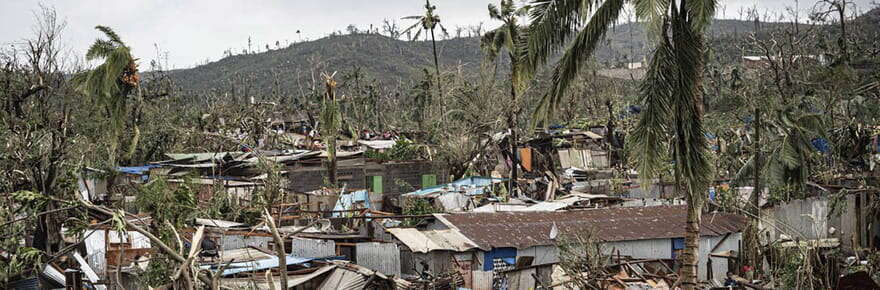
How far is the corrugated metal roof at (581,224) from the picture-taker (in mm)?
15109

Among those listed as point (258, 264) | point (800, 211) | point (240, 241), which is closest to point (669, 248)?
point (800, 211)

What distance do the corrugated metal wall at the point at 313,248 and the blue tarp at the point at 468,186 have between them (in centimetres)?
818

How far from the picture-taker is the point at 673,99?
9602 mm

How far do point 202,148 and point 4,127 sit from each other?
14059 millimetres

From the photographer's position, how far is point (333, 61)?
90.1 meters

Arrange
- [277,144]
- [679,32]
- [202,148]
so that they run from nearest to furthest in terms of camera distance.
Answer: [679,32]
[202,148]
[277,144]

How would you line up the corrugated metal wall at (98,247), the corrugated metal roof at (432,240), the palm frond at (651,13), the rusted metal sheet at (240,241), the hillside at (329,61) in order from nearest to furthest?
the palm frond at (651,13), the corrugated metal wall at (98,247), the corrugated metal roof at (432,240), the rusted metal sheet at (240,241), the hillside at (329,61)

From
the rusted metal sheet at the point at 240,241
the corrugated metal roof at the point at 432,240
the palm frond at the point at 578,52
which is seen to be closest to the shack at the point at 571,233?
the corrugated metal roof at the point at 432,240

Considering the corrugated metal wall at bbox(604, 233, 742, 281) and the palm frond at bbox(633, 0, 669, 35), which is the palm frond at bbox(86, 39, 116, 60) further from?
the palm frond at bbox(633, 0, 669, 35)

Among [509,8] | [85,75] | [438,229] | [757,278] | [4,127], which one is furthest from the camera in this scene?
[509,8]

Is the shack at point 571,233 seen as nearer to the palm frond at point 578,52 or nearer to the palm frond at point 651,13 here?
the palm frond at point 578,52

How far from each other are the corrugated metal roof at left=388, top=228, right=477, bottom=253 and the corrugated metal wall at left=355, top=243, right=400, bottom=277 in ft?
1.00

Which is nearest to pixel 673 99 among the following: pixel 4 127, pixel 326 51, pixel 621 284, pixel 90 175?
pixel 621 284

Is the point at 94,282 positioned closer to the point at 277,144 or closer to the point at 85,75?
the point at 85,75
